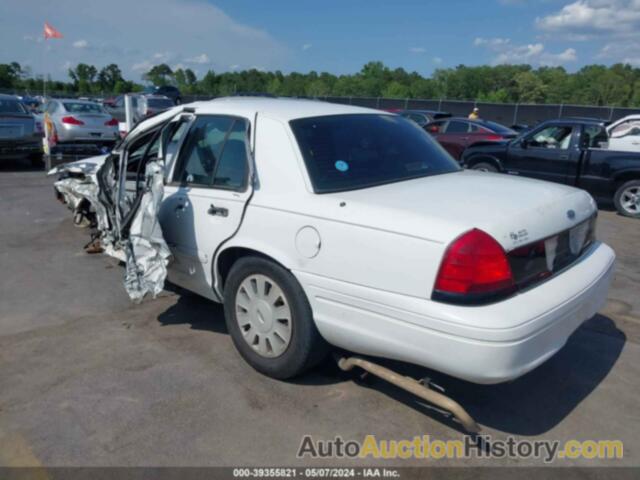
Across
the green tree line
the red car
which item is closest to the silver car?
the red car

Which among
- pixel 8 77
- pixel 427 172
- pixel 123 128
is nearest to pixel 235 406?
pixel 427 172

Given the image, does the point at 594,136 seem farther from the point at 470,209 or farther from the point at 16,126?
the point at 16,126

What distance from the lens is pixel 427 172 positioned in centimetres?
380

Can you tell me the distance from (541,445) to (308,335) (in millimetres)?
1388

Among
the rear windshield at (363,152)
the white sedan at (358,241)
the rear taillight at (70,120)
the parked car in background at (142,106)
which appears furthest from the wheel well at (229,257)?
the rear taillight at (70,120)

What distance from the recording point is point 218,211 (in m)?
3.64

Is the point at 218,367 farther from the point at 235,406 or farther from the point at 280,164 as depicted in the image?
the point at 280,164

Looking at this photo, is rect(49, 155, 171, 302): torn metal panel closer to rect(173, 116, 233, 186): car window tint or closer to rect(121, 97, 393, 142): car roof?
rect(173, 116, 233, 186): car window tint

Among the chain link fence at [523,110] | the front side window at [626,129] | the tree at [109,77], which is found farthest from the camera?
the tree at [109,77]

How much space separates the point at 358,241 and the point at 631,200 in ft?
26.9

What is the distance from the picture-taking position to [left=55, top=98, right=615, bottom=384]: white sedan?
2.62 m

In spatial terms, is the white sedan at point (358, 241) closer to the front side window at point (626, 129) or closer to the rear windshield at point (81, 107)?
the front side window at point (626, 129)

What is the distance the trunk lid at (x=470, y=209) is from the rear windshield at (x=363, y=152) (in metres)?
0.14

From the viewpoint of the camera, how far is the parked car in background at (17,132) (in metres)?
11.5
